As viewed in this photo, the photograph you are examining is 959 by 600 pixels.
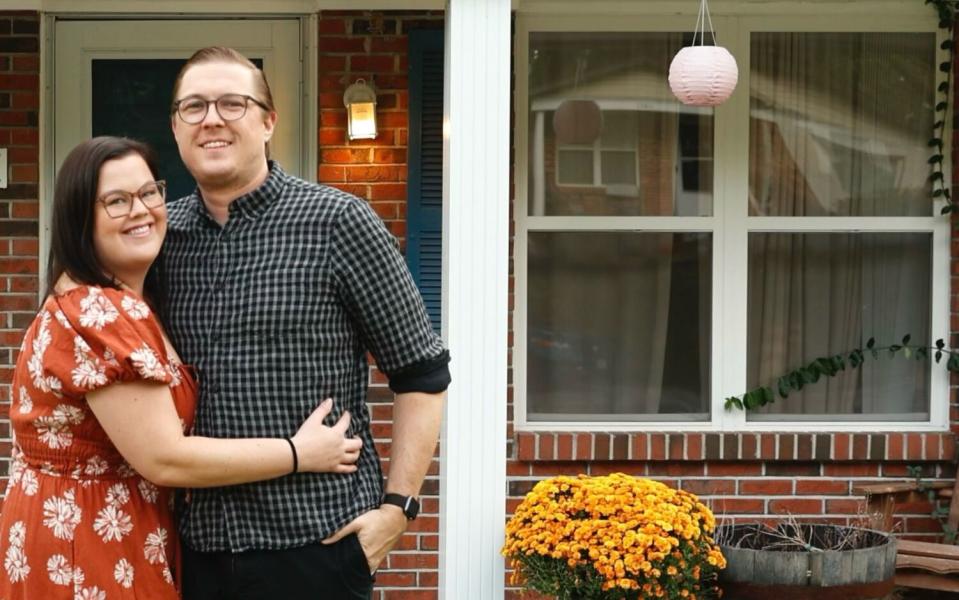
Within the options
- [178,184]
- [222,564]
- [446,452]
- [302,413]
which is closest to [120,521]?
[222,564]

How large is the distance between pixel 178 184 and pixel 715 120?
206 cm

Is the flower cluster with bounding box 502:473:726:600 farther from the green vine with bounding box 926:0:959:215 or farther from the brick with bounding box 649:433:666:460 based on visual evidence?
the green vine with bounding box 926:0:959:215

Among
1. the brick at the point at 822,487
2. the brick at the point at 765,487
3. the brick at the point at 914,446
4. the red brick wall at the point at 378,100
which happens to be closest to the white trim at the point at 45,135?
the red brick wall at the point at 378,100

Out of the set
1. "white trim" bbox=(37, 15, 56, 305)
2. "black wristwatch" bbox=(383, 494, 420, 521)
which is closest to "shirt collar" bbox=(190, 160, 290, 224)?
"black wristwatch" bbox=(383, 494, 420, 521)

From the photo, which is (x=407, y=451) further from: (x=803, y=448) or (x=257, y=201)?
(x=803, y=448)

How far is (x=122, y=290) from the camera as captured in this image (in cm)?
243

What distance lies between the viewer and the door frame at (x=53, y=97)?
5.05 metres

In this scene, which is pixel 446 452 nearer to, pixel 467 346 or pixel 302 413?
pixel 467 346

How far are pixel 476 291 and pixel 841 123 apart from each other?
7.36 ft

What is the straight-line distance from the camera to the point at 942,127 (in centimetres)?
520

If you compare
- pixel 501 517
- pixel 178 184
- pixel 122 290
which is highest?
pixel 178 184

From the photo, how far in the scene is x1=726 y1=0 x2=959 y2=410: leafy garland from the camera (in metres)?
5.14

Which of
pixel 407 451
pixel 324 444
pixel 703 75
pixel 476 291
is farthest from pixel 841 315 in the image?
pixel 324 444

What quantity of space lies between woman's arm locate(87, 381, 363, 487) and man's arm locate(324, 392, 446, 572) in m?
0.17
